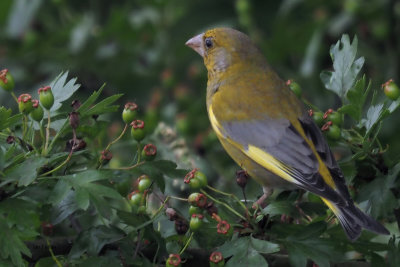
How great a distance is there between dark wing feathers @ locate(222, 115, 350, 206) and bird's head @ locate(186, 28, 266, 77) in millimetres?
515

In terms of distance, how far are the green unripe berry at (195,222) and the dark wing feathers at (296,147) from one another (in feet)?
1.85

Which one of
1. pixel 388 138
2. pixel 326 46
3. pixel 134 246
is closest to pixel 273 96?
pixel 134 246

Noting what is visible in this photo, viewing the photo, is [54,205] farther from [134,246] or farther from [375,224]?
[375,224]

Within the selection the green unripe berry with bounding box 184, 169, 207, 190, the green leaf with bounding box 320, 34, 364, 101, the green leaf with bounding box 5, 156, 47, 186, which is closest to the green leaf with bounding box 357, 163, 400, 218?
the green leaf with bounding box 320, 34, 364, 101

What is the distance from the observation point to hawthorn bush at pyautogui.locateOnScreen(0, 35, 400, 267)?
7.94 feet

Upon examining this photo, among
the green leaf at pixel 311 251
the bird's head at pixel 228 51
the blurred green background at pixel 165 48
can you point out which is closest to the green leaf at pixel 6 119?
the green leaf at pixel 311 251

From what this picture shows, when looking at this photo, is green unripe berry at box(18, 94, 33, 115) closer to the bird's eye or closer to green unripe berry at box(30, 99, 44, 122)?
green unripe berry at box(30, 99, 44, 122)

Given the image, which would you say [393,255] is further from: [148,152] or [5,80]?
[5,80]

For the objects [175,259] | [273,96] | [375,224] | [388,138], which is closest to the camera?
[175,259]

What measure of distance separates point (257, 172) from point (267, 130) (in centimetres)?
20

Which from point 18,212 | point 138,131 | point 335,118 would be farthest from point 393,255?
point 18,212

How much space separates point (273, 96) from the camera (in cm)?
346

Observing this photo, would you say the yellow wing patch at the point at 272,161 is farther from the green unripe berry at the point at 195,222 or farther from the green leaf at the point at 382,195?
the green unripe berry at the point at 195,222

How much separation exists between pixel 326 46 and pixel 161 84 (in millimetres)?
1272
